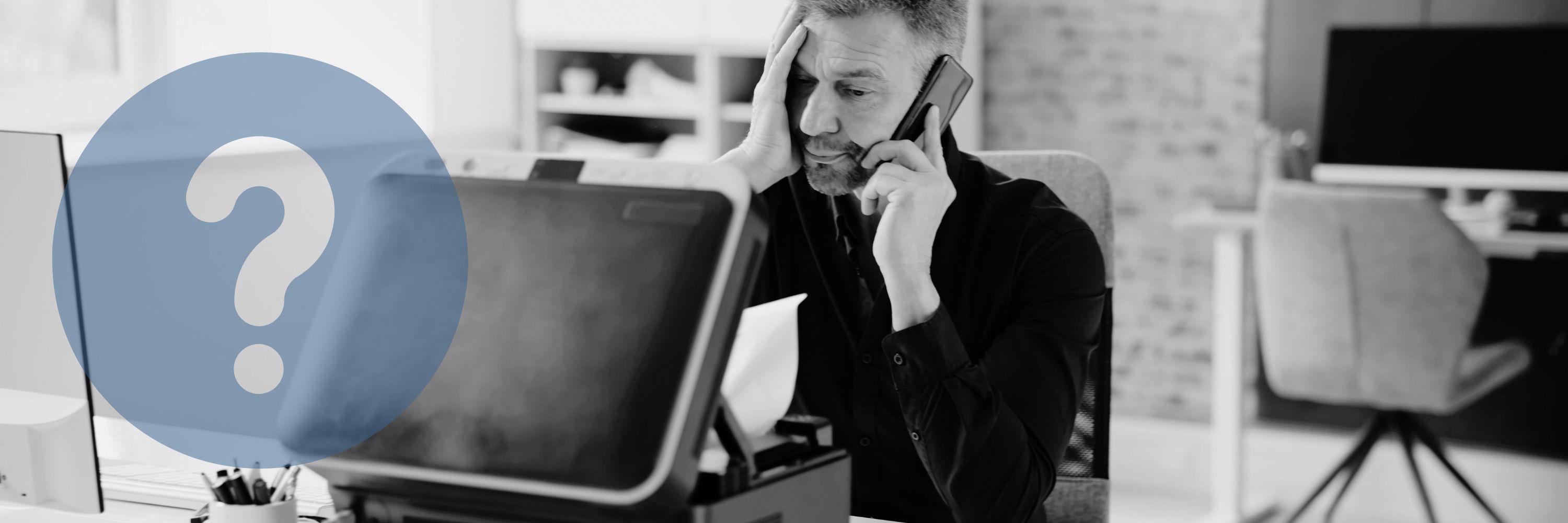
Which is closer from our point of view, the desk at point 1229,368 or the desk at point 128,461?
the desk at point 128,461

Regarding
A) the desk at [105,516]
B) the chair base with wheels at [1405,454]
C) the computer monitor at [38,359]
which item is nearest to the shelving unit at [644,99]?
the chair base with wheels at [1405,454]

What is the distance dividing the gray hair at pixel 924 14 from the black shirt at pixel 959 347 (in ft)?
0.36

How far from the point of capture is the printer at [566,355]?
2.03ft

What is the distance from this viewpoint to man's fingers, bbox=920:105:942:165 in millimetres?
1181

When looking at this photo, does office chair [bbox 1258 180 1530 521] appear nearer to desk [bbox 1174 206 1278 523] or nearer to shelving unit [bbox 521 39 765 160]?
desk [bbox 1174 206 1278 523]

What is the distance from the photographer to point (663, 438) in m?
0.61

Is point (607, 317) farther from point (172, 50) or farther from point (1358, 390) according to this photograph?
point (172, 50)

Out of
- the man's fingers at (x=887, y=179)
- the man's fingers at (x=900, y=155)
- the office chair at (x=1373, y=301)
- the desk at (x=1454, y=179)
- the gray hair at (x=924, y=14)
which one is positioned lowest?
the office chair at (x=1373, y=301)

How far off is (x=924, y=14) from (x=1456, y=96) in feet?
7.65

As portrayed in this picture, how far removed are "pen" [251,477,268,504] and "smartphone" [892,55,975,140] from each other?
2.09 ft

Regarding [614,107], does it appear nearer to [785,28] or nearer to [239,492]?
[785,28]

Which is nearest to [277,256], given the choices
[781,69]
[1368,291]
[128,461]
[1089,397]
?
[128,461]

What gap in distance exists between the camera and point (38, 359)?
0.89m

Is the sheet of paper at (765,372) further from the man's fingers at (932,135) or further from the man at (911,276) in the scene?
the man's fingers at (932,135)
